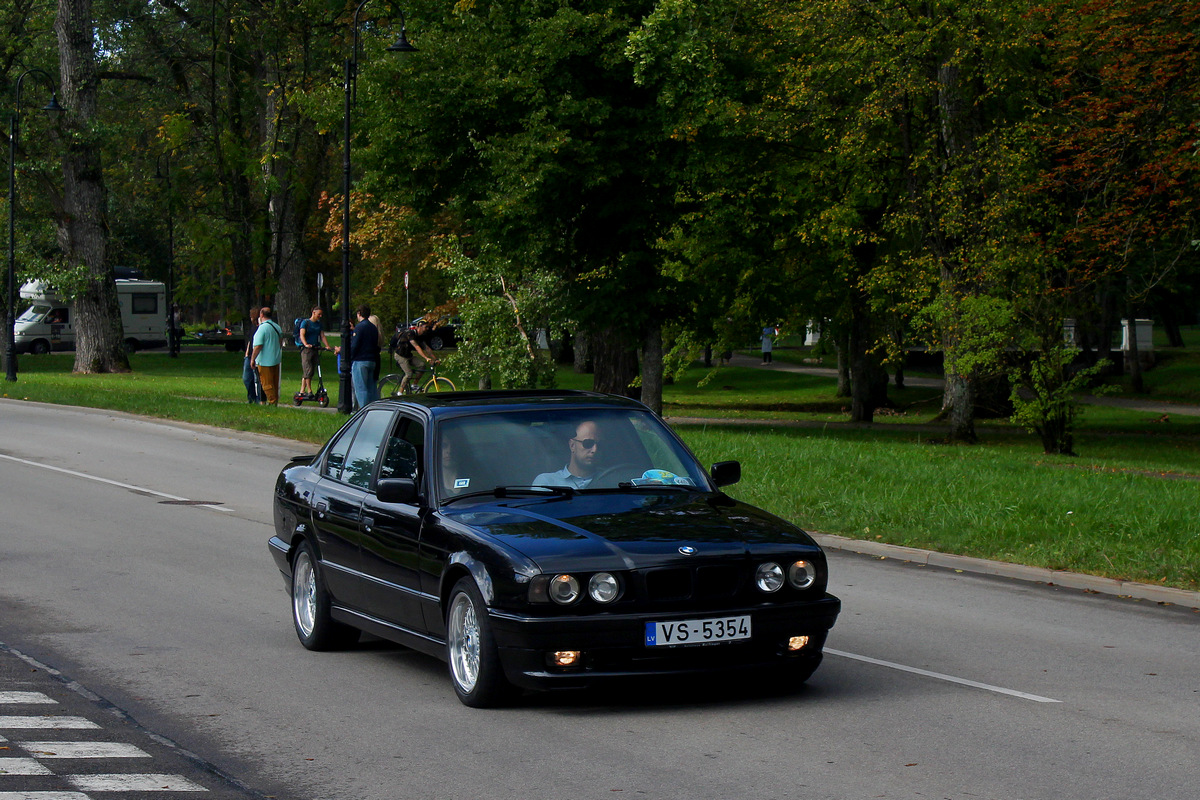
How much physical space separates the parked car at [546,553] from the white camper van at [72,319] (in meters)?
60.3

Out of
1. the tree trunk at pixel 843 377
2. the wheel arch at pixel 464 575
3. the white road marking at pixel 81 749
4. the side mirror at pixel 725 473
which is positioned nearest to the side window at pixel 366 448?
the wheel arch at pixel 464 575

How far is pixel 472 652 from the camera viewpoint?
22.6 ft

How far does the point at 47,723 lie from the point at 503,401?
2844mm

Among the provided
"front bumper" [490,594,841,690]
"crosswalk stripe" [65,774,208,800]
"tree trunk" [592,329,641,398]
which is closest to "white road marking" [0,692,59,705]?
"crosswalk stripe" [65,774,208,800]

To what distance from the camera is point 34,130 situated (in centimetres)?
4566

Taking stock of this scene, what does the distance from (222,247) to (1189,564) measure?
5109cm

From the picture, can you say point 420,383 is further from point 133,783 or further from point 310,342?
point 133,783

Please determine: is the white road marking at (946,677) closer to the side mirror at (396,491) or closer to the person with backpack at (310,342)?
the side mirror at (396,491)

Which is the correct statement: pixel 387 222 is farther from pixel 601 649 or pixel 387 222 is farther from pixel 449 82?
pixel 601 649

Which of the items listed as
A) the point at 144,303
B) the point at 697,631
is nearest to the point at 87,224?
the point at 144,303

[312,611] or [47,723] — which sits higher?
[312,611]

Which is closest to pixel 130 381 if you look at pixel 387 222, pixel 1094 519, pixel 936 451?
pixel 387 222

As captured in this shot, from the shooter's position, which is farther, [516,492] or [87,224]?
[87,224]

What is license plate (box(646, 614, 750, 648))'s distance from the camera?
21.3ft
